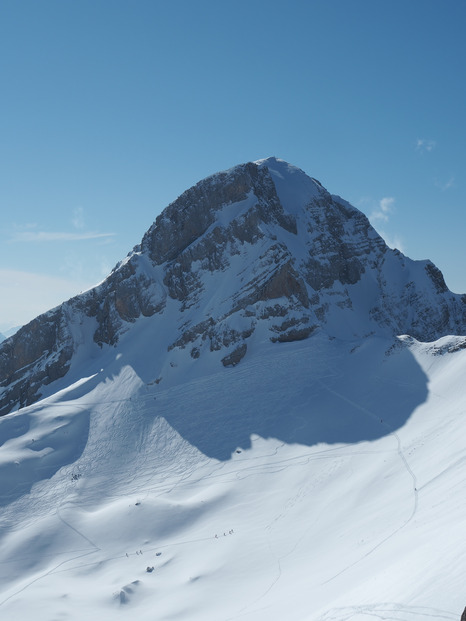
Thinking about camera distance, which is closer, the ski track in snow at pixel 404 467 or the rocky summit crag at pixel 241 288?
the ski track in snow at pixel 404 467

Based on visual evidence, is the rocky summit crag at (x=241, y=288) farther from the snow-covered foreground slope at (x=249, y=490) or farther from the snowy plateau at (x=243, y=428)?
the snow-covered foreground slope at (x=249, y=490)

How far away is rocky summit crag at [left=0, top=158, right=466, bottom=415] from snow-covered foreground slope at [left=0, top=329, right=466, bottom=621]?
18.7ft

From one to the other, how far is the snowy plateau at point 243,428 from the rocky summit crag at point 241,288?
0.31m

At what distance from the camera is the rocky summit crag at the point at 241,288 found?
67062mm

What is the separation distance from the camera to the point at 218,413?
2216 inches

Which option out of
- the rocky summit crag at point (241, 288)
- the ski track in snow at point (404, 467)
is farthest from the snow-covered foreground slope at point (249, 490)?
the rocky summit crag at point (241, 288)

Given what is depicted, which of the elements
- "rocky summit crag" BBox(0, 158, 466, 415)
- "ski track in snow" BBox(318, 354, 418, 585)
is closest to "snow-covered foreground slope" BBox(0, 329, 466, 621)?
"ski track in snow" BBox(318, 354, 418, 585)

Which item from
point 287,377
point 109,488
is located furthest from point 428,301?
point 109,488

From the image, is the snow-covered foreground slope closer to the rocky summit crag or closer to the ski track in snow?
the ski track in snow

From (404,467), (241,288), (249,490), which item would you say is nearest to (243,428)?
(249,490)

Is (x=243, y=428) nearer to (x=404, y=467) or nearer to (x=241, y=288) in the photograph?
(x=404, y=467)

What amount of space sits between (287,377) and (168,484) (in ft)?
57.0

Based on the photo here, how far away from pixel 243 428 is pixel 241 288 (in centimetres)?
2093

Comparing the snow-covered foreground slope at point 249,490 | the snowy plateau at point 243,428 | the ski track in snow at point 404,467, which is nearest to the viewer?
the snow-covered foreground slope at point 249,490
